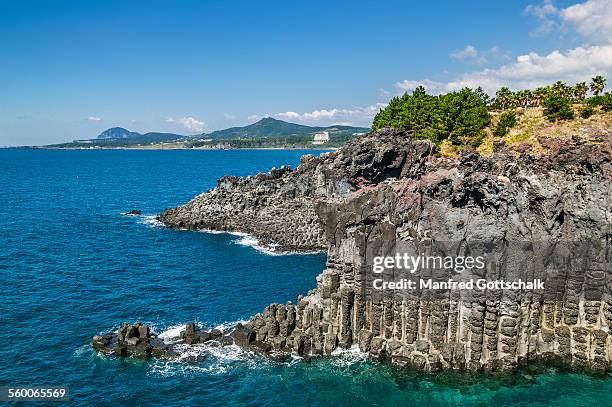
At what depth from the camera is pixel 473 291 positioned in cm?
4278

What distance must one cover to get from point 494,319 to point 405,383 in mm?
9239

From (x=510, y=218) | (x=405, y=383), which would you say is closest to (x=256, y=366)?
(x=405, y=383)

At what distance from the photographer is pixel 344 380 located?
42.1 metres

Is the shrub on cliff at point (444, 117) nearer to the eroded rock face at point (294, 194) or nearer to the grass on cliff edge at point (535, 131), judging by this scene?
the grass on cliff edge at point (535, 131)

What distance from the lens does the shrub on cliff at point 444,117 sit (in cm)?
9531

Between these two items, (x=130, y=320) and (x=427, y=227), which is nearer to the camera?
(x=427, y=227)

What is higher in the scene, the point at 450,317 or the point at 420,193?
the point at 420,193

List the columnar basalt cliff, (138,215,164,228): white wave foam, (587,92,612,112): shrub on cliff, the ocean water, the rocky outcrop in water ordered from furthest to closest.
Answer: (138,215,164,228): white wave foam
(587,92,612,112): shrub on cliff
the rocky outcrop in water
the columnar basalt cliff
the ocean water

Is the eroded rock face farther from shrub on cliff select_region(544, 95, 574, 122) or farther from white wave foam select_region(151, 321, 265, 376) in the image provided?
white wave foam select_region(151, 321, 265, 376)

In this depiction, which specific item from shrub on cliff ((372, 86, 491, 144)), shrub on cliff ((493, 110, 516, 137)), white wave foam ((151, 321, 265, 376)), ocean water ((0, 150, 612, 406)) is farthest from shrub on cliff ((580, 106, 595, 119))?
white wave foam ((151, 321, 265, 376))

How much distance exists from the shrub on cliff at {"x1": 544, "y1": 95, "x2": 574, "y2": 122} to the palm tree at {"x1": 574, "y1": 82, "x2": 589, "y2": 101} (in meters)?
9.80

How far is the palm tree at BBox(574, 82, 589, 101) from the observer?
9819 centimetres

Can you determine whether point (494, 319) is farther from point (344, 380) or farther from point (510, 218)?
point (344, 380)

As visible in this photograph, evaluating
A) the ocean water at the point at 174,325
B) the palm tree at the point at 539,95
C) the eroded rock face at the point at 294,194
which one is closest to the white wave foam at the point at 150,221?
the eroded rock face at the point at 294,194
